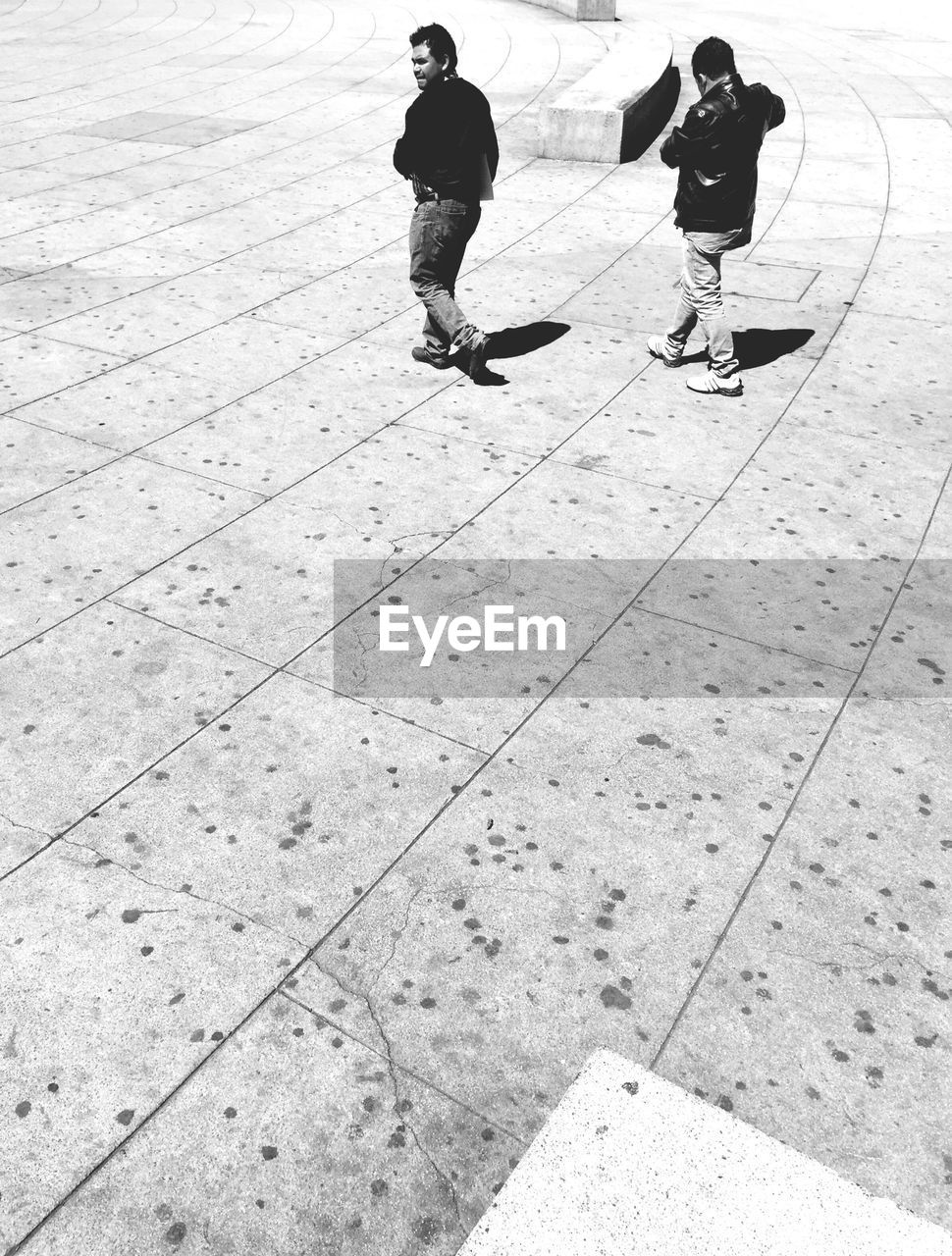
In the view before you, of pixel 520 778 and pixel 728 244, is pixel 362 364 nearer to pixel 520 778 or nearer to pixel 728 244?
pixel 728 244

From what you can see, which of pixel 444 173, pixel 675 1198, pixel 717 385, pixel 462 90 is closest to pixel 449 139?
pixel 444 173

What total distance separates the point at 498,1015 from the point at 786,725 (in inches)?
78.4

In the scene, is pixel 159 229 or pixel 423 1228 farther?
pixel 159 229

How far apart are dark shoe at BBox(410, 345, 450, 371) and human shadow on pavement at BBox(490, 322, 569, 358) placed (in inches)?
15.6

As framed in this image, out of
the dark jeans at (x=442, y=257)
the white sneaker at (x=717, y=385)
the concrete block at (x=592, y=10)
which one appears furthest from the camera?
the concrete block at (x=592, y=10)

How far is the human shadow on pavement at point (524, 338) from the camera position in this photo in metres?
8.51

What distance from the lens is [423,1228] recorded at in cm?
305

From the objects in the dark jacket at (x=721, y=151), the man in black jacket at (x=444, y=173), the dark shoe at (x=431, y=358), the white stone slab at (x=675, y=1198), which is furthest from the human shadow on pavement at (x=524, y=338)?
the white stone slab at (x=675, y=1198)

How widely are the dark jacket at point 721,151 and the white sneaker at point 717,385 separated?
3.27ft

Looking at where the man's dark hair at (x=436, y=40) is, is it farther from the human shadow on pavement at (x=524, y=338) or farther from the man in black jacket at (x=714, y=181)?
the human shadow on pavement at (x=524, y=338)

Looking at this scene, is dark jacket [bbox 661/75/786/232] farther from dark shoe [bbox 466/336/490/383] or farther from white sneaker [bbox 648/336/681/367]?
dark shoe [bbox 466/336/490/383]

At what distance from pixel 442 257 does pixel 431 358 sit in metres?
0.77

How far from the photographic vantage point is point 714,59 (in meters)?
6.80

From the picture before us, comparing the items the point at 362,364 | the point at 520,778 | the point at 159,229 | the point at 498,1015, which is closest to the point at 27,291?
the point at 159,229
